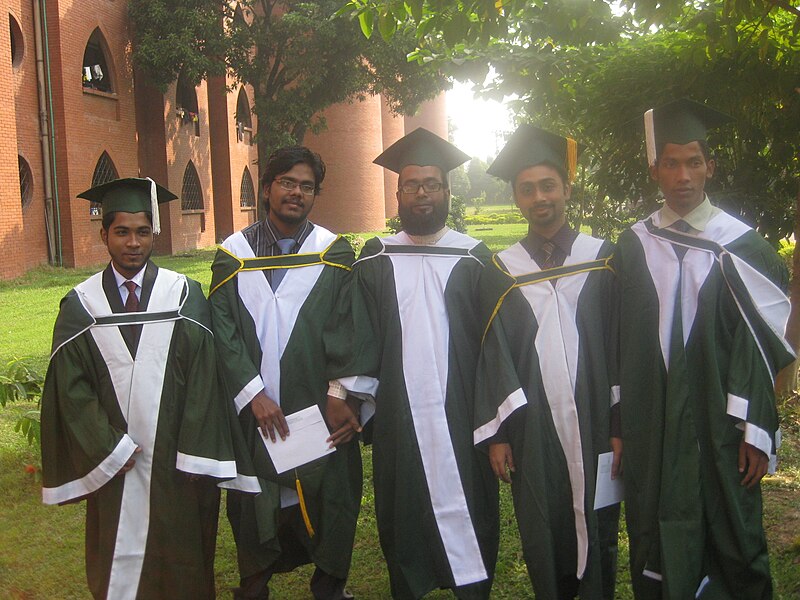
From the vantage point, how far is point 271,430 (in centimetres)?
325

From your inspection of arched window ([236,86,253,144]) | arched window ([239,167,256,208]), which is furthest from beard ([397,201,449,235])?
arched window ([239,167,256,208])

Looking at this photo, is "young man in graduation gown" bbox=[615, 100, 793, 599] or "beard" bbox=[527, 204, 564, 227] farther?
"beard" bbox=[527, 204, 564, 227]

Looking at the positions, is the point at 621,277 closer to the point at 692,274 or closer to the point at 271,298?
the point at 692,274

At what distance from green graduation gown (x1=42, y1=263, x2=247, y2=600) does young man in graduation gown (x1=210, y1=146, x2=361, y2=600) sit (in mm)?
204

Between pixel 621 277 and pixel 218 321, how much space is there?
170 centimetres

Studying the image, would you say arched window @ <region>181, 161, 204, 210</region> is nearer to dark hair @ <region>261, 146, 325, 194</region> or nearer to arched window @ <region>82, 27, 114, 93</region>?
arched window @ <region>82, 27, 114, 93</region>

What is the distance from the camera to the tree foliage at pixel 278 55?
18.5 m

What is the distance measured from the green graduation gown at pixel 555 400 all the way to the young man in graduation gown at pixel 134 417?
1167 mm

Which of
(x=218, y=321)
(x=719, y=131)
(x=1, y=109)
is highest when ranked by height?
(x=1, y=109)

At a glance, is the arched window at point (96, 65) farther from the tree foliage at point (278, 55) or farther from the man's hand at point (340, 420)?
the man's hand at point (340, 420)

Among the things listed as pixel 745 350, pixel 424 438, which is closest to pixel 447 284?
pixel 424 438

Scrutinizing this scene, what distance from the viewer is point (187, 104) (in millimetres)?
23203

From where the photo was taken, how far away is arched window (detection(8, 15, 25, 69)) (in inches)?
607

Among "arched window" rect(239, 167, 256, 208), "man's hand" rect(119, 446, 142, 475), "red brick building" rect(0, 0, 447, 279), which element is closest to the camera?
"man's hand" rect(119, 446, 142, 475)
